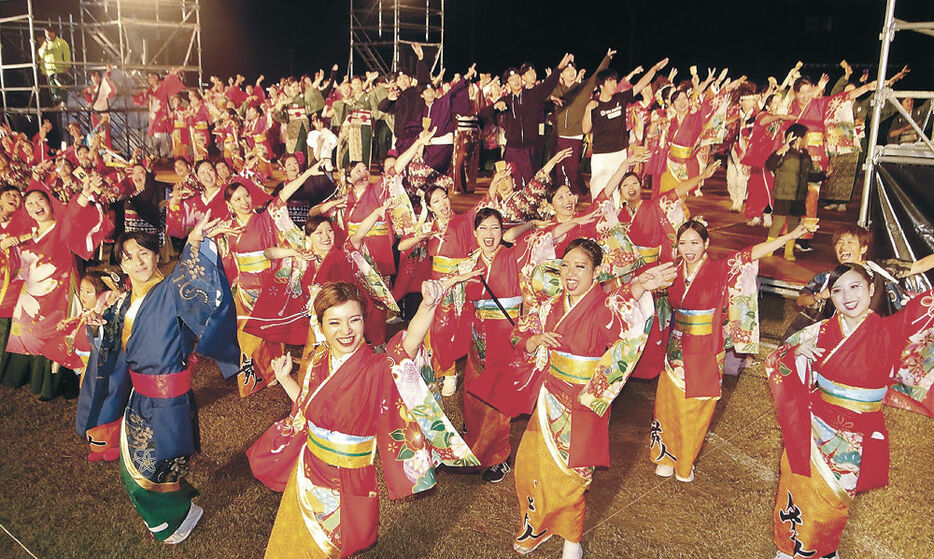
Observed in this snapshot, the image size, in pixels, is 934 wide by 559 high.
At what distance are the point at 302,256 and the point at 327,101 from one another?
10.3 metres

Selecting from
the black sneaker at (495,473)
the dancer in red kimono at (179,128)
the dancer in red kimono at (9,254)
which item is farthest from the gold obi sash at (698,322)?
the dancer in red kimono at (179,128)

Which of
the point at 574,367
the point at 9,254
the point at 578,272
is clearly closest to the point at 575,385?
the point at 574,367

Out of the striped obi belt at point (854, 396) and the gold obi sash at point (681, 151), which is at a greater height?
the gold obi sash at point (681, 151)

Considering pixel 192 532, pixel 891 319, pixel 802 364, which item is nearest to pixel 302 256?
pixel 192 532

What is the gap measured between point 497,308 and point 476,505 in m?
1.08

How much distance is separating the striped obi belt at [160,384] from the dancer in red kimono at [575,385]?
1574 millimetres

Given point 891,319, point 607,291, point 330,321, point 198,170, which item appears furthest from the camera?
point 198,170

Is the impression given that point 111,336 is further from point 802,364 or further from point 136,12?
point 136,12

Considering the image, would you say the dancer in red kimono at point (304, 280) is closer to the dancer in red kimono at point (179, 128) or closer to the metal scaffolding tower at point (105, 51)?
the metal scaffolding tower at point (105, 51)

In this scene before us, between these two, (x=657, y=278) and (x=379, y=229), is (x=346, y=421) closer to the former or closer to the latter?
(x=657, y=278)

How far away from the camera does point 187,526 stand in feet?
12.1

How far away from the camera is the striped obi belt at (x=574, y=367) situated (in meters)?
3.30

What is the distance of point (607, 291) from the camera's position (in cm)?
344

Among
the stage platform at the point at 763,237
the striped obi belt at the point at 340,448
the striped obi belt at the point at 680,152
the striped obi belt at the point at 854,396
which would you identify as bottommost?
the stage platform at the point at 763,237
